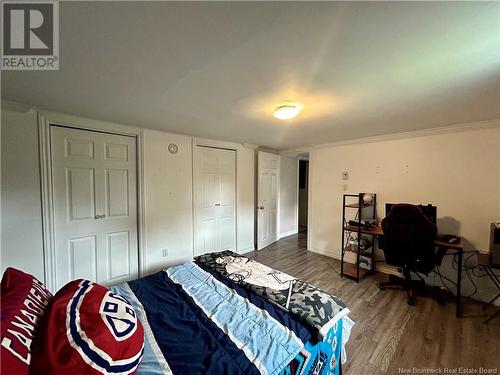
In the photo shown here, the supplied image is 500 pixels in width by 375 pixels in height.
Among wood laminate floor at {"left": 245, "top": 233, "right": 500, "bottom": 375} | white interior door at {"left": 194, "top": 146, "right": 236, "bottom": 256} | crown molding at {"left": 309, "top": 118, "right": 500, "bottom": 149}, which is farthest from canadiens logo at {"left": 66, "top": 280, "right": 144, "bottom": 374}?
crown molding at {"left": 309, "top": 118, "right": 500, "bottom": 149}

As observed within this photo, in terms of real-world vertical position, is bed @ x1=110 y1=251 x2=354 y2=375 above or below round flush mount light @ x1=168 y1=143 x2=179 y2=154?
below

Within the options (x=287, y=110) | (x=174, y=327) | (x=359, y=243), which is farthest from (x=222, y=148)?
(x=174, y=327)

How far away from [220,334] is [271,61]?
157cm

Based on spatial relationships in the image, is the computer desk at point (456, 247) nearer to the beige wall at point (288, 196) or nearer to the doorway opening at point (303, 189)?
the beige wall at point (288, 196)

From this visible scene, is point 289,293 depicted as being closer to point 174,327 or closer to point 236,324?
point 236,324

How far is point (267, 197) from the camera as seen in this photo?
421 centimetres

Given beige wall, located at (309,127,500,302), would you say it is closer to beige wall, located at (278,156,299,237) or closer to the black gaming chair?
the black gaming chair

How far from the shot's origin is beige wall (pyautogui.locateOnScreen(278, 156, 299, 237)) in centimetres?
492

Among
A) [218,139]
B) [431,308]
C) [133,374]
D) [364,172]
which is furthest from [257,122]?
[431,308]

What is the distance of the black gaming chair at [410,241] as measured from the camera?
2.12 m

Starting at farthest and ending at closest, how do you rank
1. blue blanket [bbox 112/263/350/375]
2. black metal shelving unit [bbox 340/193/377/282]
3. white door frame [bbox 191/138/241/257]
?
white door frame [bbox 191/138/241/257] < black metal shelving unit [bbox 340/193/377/282] < blue blanket [bbox 112/263/350/375]

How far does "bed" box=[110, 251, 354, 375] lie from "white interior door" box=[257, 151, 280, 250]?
7.62 feet

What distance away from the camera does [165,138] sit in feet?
9.43

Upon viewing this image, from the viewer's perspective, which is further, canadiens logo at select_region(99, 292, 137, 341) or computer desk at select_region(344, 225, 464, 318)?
computer desk at select_region(344, 225, 464, 318)
